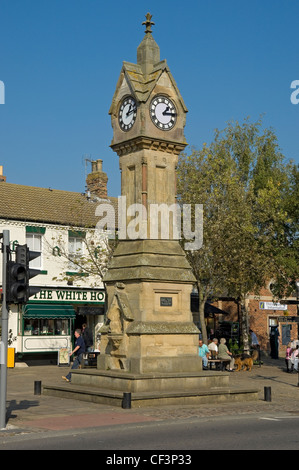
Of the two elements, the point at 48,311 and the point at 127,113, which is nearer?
the point at 127,113

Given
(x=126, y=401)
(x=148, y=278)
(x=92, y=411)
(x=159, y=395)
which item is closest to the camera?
(x=92, y=411)

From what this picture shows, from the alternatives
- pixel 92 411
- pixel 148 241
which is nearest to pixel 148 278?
pixel 148 241

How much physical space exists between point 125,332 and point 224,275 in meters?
11.6

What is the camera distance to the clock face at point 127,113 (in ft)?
63.8

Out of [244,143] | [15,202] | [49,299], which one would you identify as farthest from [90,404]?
[244,143]

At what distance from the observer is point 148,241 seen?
61.9 ft

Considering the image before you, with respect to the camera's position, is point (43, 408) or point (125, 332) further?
point (125, 332)

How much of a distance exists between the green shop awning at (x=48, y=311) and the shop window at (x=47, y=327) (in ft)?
2.43

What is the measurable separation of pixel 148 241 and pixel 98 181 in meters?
21.6

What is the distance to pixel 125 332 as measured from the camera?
17984 mm

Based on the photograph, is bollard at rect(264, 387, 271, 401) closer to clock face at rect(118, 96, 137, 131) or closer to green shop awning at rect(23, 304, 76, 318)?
clock face at rect(118, 96, 137, 131)

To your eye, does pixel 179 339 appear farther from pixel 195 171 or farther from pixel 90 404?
pixel 195 171

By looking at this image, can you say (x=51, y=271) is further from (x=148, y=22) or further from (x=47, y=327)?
(x=148, y=22)

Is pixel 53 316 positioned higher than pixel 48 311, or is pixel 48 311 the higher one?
pixel 48 311
